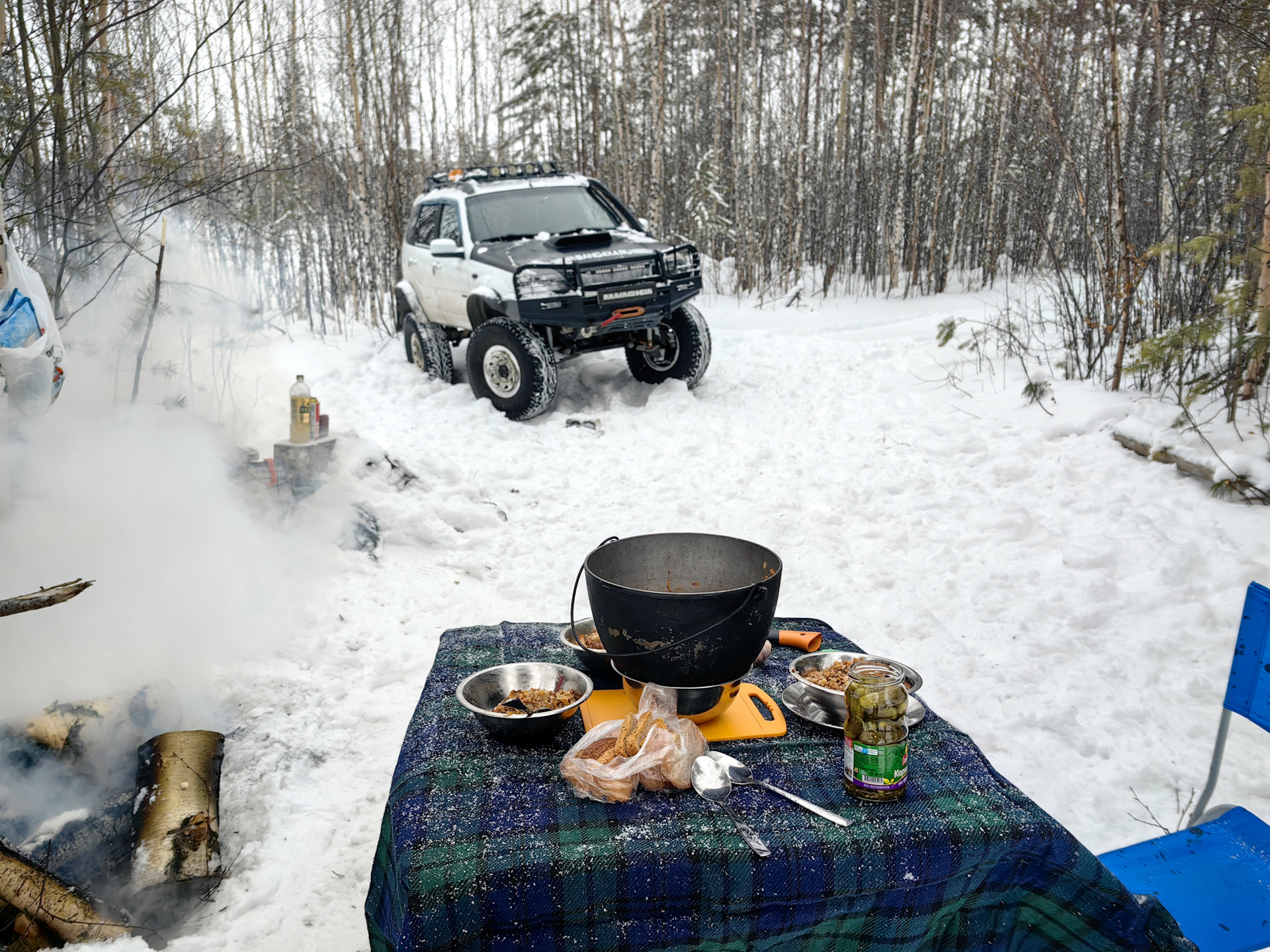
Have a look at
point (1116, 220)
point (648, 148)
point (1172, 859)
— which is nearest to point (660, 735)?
point (1172, 859)

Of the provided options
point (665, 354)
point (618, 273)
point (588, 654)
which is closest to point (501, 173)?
point (618, 273)

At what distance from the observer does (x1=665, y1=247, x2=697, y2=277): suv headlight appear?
26.5 feet

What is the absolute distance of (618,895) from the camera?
5.40ft

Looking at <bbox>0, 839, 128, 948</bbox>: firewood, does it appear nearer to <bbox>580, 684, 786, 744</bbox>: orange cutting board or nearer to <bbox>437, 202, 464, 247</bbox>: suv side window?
<bbox>580, 684, 786, 744</bbox>: orange cutting board

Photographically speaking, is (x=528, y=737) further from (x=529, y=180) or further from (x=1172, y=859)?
(x=529, y=180)

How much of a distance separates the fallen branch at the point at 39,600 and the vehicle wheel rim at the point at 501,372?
19.1 ft

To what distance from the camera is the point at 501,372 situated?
8188mm

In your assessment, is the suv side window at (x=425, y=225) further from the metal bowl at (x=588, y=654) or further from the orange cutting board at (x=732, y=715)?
the orange cutting board at (x=732, y=715)

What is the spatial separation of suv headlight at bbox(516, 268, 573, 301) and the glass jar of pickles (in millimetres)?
6202

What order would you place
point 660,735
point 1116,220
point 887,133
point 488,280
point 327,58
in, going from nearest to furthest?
point 660,735 < point 1116,220 < point 488,280 < point 887,133 < point 327,58

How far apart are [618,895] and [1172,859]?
1.73m

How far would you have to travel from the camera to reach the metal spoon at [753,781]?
5.80 feet

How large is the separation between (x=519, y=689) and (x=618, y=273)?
6.01 metres

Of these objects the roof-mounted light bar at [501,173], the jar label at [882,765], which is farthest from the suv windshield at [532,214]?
the jar label at [882,765]
